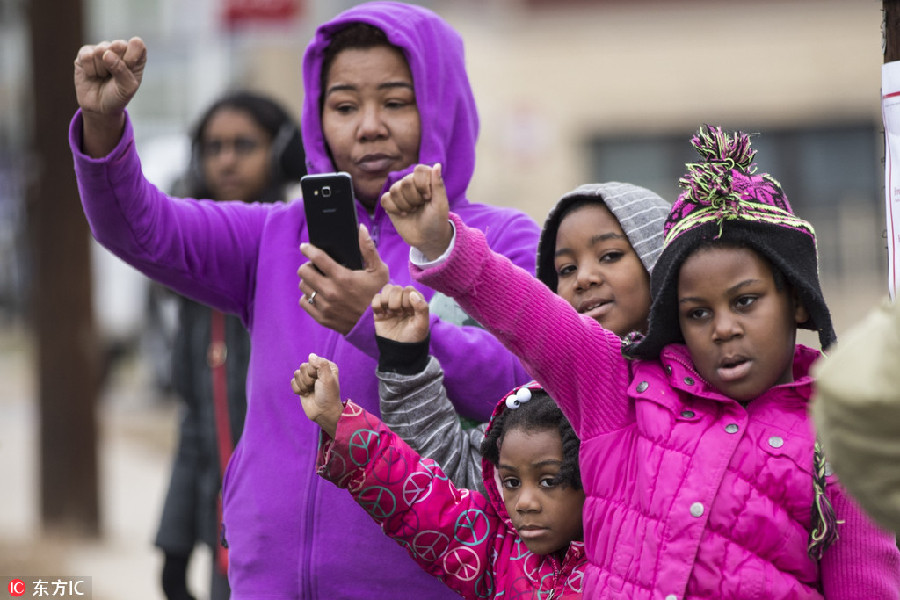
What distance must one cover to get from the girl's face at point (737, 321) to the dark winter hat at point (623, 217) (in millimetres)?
400

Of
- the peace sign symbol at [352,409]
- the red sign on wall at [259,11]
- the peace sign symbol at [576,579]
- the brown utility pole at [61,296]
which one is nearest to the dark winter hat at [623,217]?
the peace sign symbol at [352,409]

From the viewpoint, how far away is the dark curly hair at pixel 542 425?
2697mm

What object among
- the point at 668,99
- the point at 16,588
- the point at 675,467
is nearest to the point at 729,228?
the point at 675,467

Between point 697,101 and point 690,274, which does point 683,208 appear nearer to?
point 690,274

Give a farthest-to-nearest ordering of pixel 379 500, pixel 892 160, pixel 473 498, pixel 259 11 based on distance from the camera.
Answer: pixel 259 11 → pixel 473 498 → pixel 379 500 → pixel 892 160

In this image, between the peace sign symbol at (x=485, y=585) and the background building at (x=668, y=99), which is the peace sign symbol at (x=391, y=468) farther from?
the background building at (x=668, y=99)

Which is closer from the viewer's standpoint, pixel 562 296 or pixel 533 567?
pixel 533 567

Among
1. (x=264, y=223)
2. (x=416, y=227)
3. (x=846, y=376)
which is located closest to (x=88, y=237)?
(x=264, y=223)

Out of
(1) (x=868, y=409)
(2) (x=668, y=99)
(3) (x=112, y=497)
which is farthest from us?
(2) (x=668, y=99)

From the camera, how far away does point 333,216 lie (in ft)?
9.32

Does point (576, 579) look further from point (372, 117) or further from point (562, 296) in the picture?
point (372, 117)

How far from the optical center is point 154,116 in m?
22.4

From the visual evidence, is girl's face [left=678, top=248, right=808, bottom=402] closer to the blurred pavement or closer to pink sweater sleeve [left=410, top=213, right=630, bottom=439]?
pink sweater sleeve [left=410, top=213, right=630, bottom=439]

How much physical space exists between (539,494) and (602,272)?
483mm
